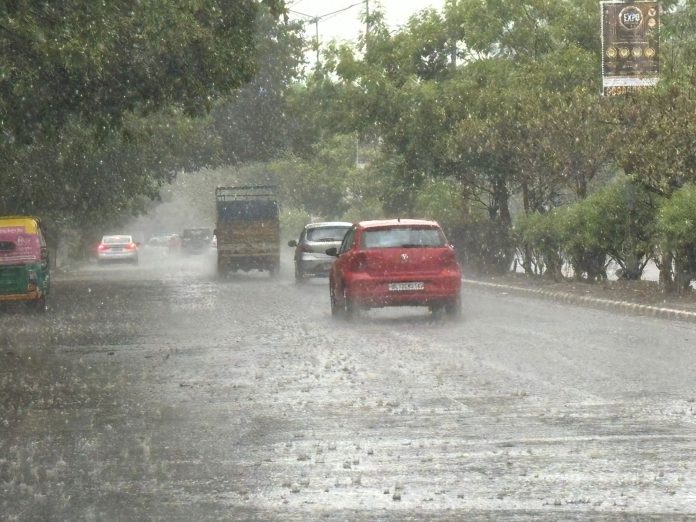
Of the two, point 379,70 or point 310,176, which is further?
point 310,176

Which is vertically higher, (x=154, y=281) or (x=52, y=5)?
(x=52, y=5)

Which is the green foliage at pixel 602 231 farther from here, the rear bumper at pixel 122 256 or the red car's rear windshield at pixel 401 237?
the rear bumper at pixel 122 256

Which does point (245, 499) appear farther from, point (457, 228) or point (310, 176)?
point (310, 176)

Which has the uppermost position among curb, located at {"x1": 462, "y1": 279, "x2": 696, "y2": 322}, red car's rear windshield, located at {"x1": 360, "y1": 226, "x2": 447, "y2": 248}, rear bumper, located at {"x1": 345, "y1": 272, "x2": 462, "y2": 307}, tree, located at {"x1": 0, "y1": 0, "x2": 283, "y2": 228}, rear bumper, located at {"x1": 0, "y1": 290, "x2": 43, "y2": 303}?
tree, located at {"x1": 0, "y1": 0, "x2": 283, "y2": 228}

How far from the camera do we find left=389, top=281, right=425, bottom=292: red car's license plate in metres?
22.7

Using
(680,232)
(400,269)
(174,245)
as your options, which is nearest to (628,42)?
(680,232)

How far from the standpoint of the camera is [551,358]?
1606 cm

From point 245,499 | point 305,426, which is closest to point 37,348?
point 305,426

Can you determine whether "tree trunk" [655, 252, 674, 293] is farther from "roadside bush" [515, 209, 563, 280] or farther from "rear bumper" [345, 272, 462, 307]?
"rear bumper" [345, 272, 462, 307]

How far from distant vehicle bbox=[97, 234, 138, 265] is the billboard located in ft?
155

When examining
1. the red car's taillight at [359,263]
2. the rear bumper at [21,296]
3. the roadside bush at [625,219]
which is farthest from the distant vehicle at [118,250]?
the red car's taillight at [359,263]

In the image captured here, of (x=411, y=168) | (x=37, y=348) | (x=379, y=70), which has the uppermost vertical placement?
(x=379, y=70)

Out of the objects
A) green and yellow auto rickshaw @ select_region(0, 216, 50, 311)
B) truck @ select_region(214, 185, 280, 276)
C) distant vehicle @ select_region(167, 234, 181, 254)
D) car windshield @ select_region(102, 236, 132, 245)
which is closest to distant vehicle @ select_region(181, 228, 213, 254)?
distant vehicle @ select_region(167, 234, 181, 254)

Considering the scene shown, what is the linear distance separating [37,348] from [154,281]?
2683 centimetres
